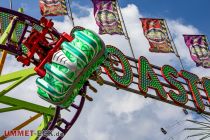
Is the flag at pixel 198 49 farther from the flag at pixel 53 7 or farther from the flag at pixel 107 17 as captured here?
the flag at pixel 53 7

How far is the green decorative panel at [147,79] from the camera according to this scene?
24031 millimetres

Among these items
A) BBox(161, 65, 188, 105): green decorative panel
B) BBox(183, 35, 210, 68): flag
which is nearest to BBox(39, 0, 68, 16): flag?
BBox(161, 65, 188, 105): green decorative panel

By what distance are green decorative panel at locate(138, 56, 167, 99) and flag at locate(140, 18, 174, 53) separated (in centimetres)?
187

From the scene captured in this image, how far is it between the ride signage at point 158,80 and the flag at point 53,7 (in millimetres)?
3126

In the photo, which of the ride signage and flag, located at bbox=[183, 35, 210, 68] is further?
flag, located at bbox=[183, 35, 210, 68]

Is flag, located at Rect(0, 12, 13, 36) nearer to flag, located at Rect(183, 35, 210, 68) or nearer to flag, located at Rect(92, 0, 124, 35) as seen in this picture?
flag, located at Rect(92, 0, 124, 35)

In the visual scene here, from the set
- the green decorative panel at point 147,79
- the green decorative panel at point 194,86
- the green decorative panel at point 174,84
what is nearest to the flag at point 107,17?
the green decorative panel at point 147,79

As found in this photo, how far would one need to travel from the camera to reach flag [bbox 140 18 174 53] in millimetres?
27141

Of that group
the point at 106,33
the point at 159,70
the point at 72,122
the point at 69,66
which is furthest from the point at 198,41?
the point at 69,66

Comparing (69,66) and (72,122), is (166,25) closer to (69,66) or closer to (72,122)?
(72,122)

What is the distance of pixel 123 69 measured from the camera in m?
23.8

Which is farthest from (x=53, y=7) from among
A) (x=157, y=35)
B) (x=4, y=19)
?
(x=4, y=19)

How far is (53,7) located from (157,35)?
656cm

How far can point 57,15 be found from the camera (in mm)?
24250
